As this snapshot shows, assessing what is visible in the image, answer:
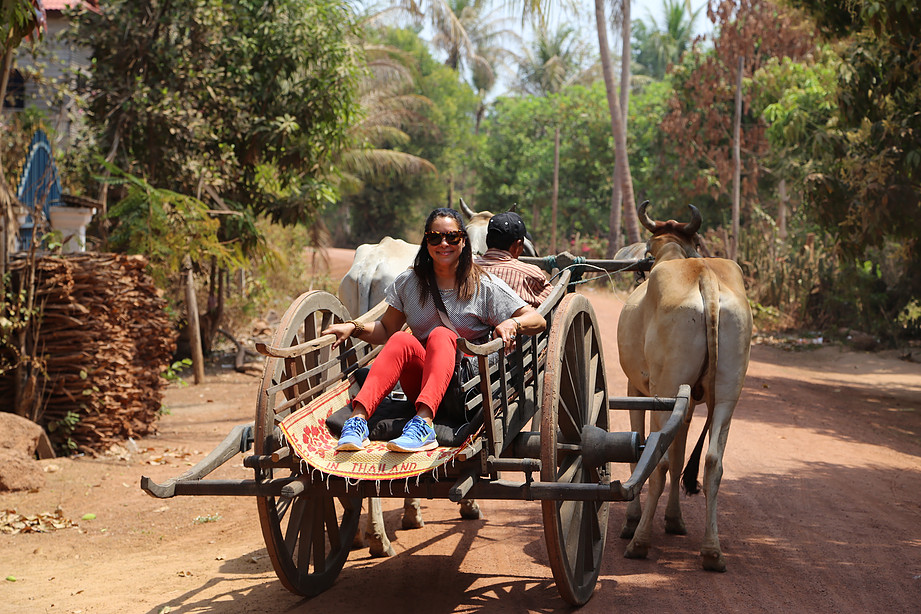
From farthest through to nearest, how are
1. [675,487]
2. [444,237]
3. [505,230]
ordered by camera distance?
[675,487] < [505,230] < [444,237]

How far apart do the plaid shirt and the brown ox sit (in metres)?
0.90

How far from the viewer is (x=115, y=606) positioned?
448cm

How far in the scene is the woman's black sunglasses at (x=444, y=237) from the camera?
13.7 feet

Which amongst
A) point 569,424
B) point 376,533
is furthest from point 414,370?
point 376,533

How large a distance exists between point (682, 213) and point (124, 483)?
70.4 feet

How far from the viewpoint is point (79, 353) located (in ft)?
26.3

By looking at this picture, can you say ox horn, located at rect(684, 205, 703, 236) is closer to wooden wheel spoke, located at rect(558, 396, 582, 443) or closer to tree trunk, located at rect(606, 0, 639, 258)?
wooden wheel spoke, located at rect(558, 396, 582, 443)

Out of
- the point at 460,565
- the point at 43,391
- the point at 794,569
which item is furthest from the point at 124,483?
the point at 794,569

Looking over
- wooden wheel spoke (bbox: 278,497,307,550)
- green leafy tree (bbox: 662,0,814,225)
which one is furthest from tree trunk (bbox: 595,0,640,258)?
wooden wheel spoke (bbox: 278,497,307,550)

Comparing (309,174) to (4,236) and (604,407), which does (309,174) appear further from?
(604,407)

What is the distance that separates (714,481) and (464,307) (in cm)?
194

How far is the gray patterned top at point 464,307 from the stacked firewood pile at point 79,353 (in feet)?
15.8

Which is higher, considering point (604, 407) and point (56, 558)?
point (604, 407)

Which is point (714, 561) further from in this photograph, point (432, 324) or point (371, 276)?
point (371, 276)
